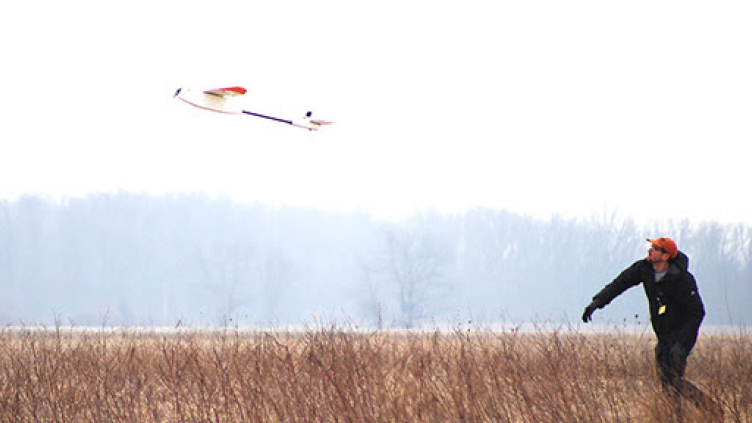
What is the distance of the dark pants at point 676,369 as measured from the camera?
6914 mm

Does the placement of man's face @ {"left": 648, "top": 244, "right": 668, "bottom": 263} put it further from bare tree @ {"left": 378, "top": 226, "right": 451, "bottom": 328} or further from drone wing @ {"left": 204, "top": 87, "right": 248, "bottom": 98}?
bare tree @ {"left": 378, "top": 226, "right": 451, "bottom": 328}

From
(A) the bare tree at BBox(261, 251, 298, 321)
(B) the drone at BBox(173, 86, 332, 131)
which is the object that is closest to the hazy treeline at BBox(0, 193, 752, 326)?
(A) the bare tree at BBox(261, 251, 298, 321)

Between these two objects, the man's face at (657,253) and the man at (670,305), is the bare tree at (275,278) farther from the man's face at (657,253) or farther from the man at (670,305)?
the man's face at (657,253)

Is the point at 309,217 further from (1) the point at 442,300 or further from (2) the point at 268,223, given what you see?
(1) the point at 442,300

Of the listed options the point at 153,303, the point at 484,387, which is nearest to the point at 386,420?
the point at 484,387

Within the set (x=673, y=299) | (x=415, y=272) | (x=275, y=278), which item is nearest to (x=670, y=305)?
(x=673, y=299)

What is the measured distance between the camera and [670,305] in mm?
7367

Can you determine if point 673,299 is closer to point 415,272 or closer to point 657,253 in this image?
point 657,253

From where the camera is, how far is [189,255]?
70.3 meters

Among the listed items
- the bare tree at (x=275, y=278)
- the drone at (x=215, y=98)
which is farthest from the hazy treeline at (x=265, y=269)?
the drone at (x=215, y=98)

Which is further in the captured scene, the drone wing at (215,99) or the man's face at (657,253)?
the drone wing at (215,99)

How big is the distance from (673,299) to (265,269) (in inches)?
2384

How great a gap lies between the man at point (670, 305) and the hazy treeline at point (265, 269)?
53.9 m

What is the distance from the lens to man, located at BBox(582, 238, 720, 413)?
23.8ft
